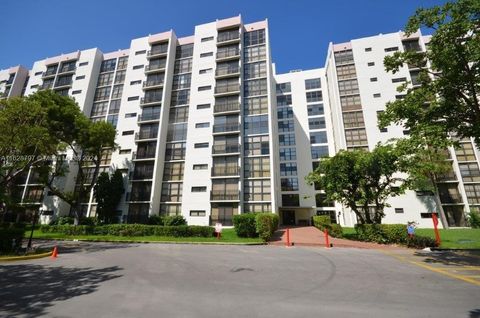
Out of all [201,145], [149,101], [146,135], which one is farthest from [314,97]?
[146,135]

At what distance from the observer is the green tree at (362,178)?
63.3 feet

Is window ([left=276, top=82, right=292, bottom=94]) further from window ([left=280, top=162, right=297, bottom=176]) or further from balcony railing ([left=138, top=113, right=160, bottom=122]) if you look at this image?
balcony railing ([left=138, top=113, right=160, bottom=122])

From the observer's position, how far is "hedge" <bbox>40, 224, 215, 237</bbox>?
2155 cm

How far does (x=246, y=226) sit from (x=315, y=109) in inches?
1331

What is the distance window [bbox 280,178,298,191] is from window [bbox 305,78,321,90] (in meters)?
20.2

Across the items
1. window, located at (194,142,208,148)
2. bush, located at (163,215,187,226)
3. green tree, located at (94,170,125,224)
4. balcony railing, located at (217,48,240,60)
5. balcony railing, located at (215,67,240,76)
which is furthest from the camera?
balcony railing, located at (217,48,240,60)

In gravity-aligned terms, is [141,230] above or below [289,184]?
below

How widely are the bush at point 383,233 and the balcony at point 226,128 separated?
802 inches

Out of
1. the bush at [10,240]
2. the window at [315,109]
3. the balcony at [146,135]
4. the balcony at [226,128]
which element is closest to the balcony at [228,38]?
the balcony at [226,128]

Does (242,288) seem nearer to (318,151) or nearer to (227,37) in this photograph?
(318,151)

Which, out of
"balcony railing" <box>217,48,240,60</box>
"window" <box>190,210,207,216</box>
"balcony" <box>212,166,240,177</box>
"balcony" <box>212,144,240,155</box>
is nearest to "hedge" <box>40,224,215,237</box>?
"window" <box>190,210,207,216</box>

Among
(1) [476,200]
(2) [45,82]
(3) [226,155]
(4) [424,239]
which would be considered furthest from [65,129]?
(1) [476,200]

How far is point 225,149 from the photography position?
3309cm

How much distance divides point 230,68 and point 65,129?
80.5ft
